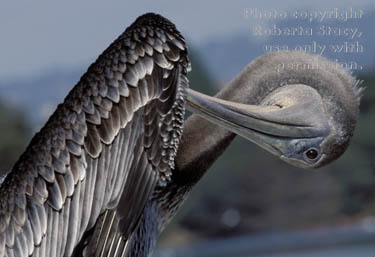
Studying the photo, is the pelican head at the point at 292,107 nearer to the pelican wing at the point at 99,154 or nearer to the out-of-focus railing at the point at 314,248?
the pelican wing at the point at 99,154

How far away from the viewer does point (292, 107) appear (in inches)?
207

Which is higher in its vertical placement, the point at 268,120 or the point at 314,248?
the point at 314,248

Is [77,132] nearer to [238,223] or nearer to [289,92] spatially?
[289,92]

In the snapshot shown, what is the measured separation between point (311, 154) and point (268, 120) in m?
0.32

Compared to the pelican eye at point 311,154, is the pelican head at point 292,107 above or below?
above

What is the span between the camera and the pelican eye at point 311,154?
207 inches

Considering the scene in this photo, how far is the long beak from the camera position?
509 centimetres

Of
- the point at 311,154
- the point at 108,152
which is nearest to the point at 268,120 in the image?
the point at 311,154

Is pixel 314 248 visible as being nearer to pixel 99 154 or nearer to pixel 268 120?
pixel 268 120

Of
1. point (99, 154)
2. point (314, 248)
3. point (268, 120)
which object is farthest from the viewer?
point (314, 248)

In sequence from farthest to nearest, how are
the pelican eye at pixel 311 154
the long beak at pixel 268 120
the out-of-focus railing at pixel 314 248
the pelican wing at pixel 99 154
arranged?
the out-of-focus railing at pixel 314 248 → the pelican eye at pixel 311 154 → the long beak at pixel 268 120 → the pelican wing at pixel 99 154

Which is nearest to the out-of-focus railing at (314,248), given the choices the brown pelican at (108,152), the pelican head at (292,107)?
the pelican head at (292,107)

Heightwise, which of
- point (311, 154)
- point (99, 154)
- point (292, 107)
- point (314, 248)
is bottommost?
point (99, 154)

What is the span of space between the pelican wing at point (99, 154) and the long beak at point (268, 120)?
Result: 1.23ft
